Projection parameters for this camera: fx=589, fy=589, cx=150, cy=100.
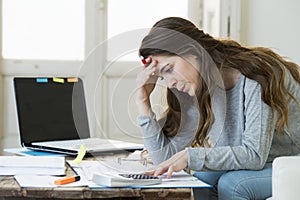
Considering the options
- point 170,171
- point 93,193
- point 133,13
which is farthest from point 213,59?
point 133,13

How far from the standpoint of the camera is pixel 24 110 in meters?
2.29

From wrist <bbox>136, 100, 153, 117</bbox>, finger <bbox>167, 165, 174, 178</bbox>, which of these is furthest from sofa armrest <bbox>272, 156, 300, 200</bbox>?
wrist <bbox>136, 100, 153, 117</bbox>

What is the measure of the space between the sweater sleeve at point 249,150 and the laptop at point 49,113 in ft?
1.74

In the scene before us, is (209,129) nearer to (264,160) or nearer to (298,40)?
(264,160)

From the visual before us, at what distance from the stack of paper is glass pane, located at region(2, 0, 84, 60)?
6.10 feet

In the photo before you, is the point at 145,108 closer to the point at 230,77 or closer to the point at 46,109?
the point at 230,77

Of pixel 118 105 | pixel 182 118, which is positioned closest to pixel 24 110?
pixel 118 105

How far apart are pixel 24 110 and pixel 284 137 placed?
1.04m

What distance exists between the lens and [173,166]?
1495 millimetres

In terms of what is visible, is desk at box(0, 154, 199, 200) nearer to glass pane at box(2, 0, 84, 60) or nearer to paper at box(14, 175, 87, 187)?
paper at box(14, 175, 87, 187)

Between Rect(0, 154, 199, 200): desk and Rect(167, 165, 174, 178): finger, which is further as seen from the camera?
Rect(167, 165, 174, 178): finger


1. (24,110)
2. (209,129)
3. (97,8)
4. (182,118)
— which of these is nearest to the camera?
(209,129)

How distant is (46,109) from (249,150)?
3.45ft

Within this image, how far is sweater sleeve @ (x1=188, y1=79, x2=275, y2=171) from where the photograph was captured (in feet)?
5.13
